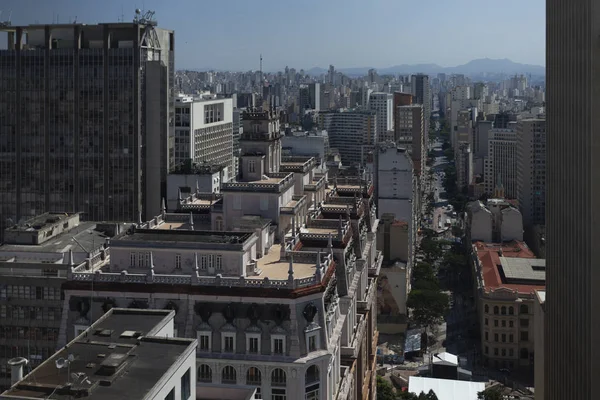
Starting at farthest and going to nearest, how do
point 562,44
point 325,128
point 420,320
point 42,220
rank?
point 325,128
point 420,320
point 42,220
point 562,44

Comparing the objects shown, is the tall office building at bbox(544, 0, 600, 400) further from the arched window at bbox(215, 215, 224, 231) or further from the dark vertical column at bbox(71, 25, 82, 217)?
the dark vertical column at bbox(71, 25, 82, 217)

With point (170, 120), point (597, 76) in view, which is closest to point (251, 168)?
point (597, 76)

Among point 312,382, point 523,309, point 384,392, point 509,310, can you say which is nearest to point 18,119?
point 384,392

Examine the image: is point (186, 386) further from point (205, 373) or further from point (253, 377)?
point (205, 373)

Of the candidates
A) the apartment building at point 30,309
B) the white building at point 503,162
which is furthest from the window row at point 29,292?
the white building at point 503,162

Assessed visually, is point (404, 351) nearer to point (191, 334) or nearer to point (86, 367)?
point (191, 334)

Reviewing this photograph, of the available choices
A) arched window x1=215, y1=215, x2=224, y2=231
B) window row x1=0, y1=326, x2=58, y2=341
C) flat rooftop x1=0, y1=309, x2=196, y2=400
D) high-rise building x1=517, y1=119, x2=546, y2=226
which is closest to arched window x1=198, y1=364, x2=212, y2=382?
flat rooftop x1=0, y1=309, x2=196, y2=400
